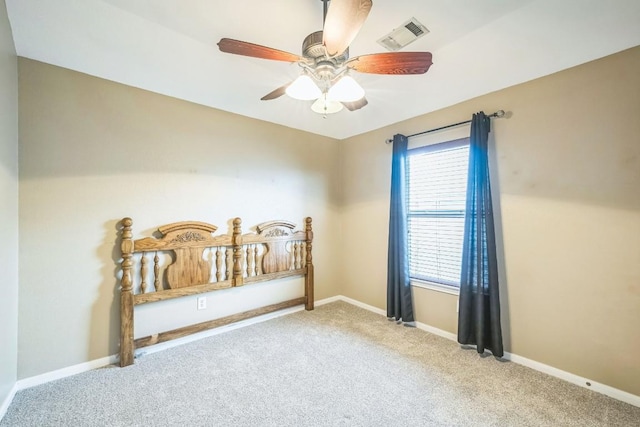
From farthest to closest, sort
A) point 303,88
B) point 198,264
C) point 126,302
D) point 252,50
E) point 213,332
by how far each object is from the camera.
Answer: point 213,332
point 198,264
point 126,302
point 303,88
point 252,50

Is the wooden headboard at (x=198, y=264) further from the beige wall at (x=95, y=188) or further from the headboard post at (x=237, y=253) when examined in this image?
the beige wall at (x=95, y=188)

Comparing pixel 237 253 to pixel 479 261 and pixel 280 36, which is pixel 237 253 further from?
pixel 479 261

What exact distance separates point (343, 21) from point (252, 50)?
22.1 inches

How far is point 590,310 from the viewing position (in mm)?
A: 2031

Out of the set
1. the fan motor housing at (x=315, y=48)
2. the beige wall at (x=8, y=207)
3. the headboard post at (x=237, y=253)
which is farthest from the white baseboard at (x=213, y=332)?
the fan motor housing at (x=315, y=48)

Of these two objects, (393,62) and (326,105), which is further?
(326,105)

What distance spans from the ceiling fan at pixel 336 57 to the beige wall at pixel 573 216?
4.54 feet

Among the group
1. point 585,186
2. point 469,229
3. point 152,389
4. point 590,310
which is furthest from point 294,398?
point 585,186

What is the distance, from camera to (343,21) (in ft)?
3.93

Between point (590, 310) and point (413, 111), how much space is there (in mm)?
2306

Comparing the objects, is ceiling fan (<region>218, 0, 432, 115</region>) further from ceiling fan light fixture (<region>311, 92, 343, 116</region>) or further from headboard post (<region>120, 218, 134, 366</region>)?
headboard post (<region>120, 218, 134, 366</region>)

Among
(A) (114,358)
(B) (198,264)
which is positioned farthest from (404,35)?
(A) (114,358)

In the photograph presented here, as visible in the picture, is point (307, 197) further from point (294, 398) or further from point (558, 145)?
point (558, 145)

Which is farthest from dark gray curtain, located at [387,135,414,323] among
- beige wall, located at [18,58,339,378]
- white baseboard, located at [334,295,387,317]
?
beige wall, located at [18,58,339,378]
